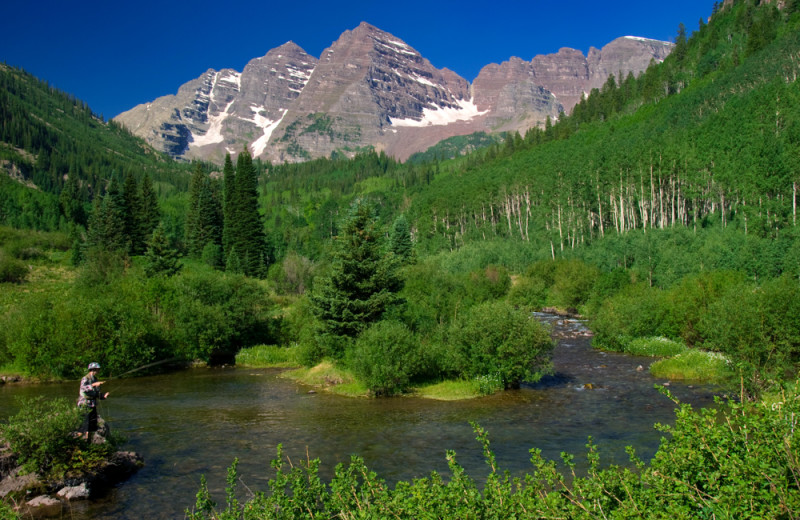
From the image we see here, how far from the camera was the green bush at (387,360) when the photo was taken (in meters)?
30.5

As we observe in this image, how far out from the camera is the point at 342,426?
81.3 ft

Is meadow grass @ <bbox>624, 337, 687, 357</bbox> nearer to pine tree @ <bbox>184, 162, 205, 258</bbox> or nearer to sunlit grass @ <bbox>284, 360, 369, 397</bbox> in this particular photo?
sunlit grass @ <bbox>284, 360, 369, 397</bbox>

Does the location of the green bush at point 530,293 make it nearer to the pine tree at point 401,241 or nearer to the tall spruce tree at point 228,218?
the pine tree at point 401,241

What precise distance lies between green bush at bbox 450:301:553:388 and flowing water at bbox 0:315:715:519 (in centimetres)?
131

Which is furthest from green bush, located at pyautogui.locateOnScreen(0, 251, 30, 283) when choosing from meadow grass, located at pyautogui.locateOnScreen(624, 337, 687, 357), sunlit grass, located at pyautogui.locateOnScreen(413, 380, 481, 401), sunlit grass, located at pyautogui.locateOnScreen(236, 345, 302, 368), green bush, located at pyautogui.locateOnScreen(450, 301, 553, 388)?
meadow grass, located at pyautogui.locateOnScreen(624, 337, 687, 357)

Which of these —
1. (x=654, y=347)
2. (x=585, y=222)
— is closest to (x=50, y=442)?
(x=654, y=347)

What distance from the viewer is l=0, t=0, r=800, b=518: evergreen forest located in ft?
24.8

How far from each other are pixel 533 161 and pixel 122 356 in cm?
11923

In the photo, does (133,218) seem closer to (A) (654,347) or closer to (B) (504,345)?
(B) (504,345)

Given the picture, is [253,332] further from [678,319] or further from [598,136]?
[598,136]

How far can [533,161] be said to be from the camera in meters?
140

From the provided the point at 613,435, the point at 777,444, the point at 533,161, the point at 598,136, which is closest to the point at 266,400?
the point at 613,435

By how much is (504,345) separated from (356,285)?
1146cm

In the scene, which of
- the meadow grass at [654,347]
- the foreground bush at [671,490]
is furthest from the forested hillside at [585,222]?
the foreground bush at [671,490]
